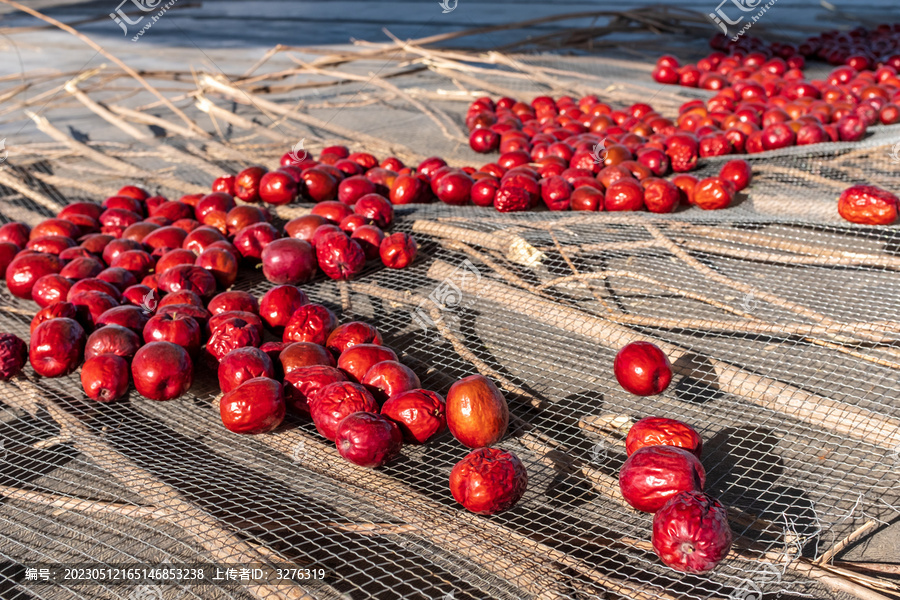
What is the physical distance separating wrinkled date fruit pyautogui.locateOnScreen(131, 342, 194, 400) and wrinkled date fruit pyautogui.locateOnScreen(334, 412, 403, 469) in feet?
2.58

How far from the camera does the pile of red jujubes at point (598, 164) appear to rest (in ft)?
13.5

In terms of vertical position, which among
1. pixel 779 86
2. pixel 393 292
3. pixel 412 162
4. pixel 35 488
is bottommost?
pixel 35 488

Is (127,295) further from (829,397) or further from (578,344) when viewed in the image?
(829,397)

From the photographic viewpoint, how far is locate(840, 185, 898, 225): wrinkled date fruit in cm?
359

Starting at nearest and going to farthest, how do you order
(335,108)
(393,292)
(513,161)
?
(393,292) < (513,161) < (335,108)

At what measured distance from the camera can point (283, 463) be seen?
2326mm

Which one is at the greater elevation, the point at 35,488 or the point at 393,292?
the point at 393,292

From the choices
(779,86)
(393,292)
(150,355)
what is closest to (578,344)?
(393,292)

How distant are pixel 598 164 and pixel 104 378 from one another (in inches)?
135

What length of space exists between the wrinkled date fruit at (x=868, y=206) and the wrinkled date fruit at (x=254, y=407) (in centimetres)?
332

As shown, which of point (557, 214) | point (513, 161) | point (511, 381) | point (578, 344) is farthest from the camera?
point (513, 161)

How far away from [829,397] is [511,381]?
1279mm
